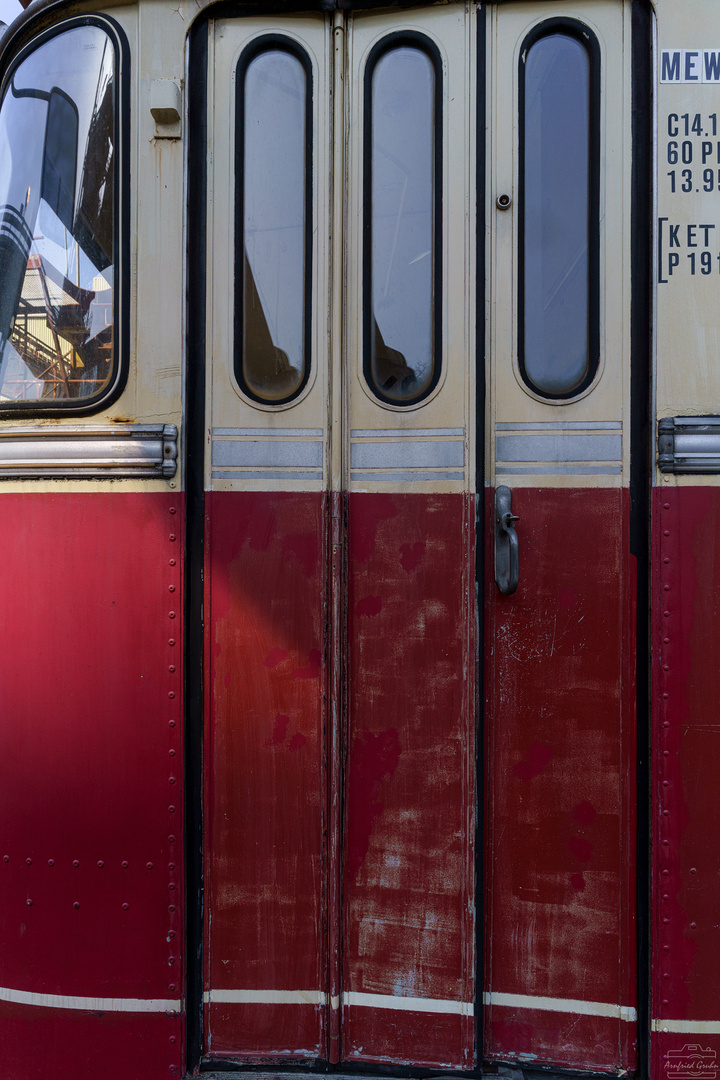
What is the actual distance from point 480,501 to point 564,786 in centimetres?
83

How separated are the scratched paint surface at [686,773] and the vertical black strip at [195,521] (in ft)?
4.17

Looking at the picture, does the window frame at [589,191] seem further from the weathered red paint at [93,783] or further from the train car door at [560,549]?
the weathered red paint at [93,783]

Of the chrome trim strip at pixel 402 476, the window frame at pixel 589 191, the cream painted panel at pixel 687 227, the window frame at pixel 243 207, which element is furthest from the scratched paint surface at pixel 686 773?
the window frame at pixel 243 207

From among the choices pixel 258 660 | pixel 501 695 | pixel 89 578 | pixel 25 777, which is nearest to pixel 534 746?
pixel 501 695

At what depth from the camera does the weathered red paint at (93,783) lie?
5.73 feet

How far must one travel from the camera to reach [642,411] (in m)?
1.73

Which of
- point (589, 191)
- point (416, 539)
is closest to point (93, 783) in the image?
point (416, 539)

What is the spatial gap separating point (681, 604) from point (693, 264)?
933 millimetres

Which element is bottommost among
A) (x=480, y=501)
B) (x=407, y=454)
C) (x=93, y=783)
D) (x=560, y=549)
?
(x=93, y=783)

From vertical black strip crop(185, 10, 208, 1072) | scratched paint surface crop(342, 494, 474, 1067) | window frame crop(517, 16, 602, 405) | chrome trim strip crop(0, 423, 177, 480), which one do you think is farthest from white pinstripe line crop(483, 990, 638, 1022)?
chrome trim strip crop(0, 423, 177, 480)

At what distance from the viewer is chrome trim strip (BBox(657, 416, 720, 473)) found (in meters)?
1.67

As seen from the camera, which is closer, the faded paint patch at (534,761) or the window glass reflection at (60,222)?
the faded paint patch at (534,761)

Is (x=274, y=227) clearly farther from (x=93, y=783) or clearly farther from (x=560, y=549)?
(x=93, y=783)

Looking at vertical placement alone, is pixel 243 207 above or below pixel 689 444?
above
